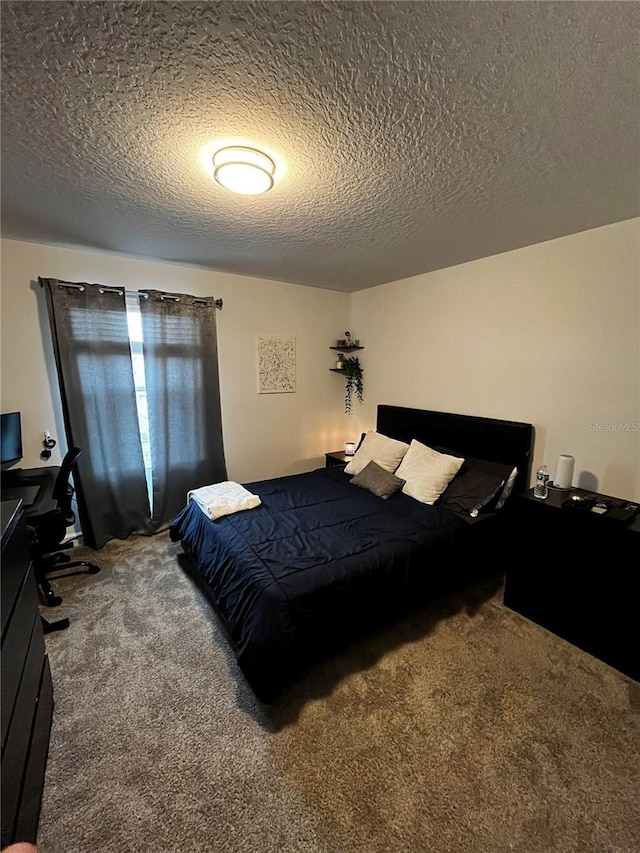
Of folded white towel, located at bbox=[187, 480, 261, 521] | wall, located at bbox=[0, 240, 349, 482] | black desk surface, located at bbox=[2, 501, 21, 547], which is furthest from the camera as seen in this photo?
wall, located at bbox=[0, 240, 349, 482]

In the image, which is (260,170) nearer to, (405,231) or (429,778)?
(405,231)

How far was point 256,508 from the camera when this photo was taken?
254cm

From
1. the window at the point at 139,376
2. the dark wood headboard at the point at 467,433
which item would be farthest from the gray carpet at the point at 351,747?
the window at the point at 139,376

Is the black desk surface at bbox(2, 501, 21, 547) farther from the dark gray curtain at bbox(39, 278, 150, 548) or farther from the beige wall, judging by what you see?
the beige wall

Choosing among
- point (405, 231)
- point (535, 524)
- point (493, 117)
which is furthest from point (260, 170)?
point (535, 524)

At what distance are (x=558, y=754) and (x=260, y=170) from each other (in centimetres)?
282

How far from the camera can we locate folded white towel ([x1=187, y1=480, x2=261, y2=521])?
241cm

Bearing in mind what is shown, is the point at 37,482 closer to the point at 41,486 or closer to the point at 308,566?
the point at 41,486

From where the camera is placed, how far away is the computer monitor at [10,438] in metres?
2.42

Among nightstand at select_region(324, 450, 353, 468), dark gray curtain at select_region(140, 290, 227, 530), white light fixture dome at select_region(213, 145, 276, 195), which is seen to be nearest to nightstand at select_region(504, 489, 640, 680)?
nightstand at select_region(324, 450, 353, 468)

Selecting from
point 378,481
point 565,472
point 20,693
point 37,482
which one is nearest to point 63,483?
point 37,482

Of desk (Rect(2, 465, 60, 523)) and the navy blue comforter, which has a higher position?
desk (Rect(2, 465, 60, 523))

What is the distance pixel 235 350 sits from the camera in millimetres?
3557

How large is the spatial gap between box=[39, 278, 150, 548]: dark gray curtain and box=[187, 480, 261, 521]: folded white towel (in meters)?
0.79
